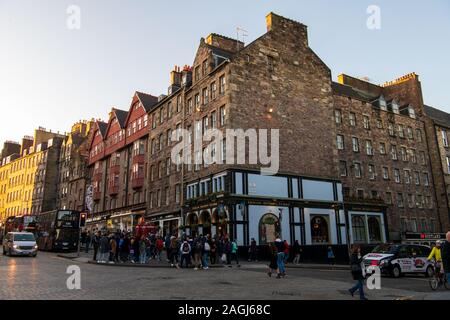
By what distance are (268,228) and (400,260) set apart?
1290 centimetres

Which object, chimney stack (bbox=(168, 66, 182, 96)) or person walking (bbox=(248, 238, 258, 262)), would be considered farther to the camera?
chimney stack (bbox=(168, 66, 182, 96))

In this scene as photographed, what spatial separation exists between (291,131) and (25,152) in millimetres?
71010

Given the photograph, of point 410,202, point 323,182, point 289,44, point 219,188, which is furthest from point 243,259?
point 410,202

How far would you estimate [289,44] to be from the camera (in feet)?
120

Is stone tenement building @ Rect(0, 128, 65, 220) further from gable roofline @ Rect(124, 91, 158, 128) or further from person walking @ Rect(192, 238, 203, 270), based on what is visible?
person walking @ Rect(192, 238, 203, 270)

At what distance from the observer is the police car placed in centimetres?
1833

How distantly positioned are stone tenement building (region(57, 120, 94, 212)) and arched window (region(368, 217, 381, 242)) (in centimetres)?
4403

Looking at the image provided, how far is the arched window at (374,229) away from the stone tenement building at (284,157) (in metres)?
0.11

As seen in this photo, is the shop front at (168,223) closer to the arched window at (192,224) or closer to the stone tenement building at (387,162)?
the arched window at (192,224)

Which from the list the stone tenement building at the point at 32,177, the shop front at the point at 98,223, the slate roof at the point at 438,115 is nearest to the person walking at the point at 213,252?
the shop front at the point at 98,223

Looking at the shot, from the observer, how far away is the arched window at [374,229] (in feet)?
127

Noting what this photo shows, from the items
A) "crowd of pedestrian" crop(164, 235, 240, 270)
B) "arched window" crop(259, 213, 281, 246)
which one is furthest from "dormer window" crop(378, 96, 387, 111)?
"crowd of pedestrian" crop(164, 235, 240, 270)

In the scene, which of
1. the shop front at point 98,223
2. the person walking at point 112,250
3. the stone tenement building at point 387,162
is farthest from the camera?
the shop front at point 98,223

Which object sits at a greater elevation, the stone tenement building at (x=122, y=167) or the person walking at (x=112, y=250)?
the stone tenement building at (x=122, y=167)
